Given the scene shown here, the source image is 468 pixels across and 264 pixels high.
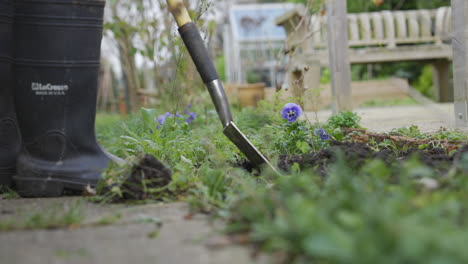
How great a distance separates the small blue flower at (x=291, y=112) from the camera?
2.56 metres

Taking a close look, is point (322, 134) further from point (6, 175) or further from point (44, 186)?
point (6, 175)

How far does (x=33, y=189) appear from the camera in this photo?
1853 millimetres

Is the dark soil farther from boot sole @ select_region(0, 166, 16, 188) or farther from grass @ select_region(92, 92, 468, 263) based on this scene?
boot sole @ select_region(0, 166, 16, 188)

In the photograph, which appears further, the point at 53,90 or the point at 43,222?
the point at 53,90

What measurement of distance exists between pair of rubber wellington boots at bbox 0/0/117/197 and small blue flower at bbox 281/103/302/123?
3.05ft

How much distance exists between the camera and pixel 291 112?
8.46 feet

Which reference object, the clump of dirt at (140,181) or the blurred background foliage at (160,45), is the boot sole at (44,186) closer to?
the clump of dirt at (140,181)

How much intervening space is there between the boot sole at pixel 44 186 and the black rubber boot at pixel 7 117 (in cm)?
23

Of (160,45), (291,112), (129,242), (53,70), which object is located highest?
(160,45)

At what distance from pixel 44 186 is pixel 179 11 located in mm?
750

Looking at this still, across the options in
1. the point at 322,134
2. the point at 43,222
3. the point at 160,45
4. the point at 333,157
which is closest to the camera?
the point at 43,222

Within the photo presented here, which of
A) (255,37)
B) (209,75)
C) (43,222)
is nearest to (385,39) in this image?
(209,75)

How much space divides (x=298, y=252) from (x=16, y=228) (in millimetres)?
701

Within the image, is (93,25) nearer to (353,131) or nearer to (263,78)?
(353,131)
